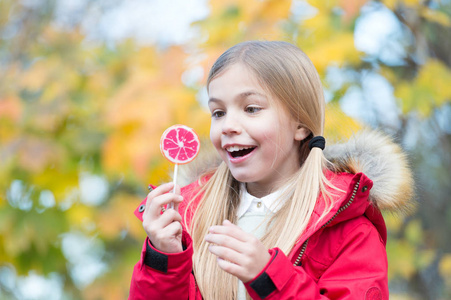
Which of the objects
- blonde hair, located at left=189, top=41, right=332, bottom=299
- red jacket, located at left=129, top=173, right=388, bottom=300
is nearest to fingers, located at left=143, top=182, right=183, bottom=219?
red jacket, located at left=129, top=173, right=388, bottom=300

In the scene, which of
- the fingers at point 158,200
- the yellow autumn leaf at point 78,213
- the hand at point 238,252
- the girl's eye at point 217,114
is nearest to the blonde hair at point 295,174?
the girl's eye at point 217,114

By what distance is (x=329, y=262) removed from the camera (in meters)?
1.60

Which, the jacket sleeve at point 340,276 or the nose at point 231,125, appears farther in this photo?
the nose at point 231,125

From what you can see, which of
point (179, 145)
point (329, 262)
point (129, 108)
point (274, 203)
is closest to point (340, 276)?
point (329, 262)

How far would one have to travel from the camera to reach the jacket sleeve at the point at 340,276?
1.41 m

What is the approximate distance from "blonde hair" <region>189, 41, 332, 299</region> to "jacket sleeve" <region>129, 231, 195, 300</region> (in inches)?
7.0

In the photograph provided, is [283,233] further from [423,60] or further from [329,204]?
[423,60]

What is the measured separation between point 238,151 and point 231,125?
0.13m

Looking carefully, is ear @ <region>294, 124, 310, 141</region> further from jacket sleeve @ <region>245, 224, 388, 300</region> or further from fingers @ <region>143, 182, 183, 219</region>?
fingers @ <region>143, 182, 183, 219</region>

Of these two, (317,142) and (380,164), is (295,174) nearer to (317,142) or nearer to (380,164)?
(317,142)

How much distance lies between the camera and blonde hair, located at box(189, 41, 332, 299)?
66.6 inches

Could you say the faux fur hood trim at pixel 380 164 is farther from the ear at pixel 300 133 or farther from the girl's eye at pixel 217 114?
the girl's eye at pixel 217 114

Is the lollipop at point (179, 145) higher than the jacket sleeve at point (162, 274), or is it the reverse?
the lollipop at point (179, 145)

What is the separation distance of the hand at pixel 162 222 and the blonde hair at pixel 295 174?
0.26 m
